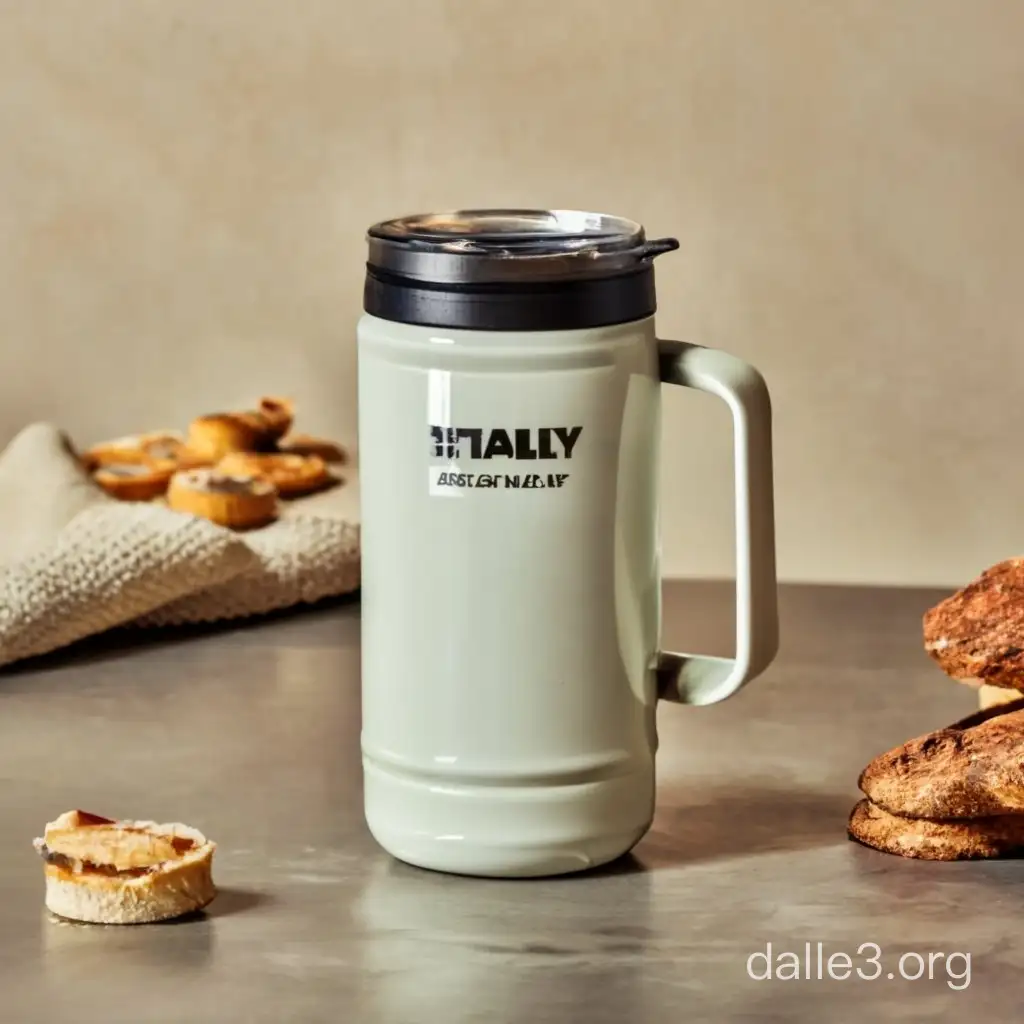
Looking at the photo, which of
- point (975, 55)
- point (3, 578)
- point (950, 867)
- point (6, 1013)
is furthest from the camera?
point (975, 55)

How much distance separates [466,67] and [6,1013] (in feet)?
3.75

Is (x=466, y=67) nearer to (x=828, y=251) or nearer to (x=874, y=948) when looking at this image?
(x=828, y=251)

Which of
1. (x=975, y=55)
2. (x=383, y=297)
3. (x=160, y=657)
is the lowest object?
(x=160, y=657)

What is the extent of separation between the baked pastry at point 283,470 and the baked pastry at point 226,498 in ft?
0.19

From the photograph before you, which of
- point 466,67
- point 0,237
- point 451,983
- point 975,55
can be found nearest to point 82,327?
point 0,237

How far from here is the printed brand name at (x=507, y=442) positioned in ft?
2.47

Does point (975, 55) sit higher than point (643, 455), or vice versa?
point (975, 55)

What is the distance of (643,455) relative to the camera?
0.78 m

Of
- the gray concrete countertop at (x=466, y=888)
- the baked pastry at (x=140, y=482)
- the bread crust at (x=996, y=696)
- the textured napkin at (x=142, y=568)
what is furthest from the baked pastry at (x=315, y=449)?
the bread crust at (x=996, y=696)

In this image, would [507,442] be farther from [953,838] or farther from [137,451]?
[137,451]

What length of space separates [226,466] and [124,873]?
2.24 ft

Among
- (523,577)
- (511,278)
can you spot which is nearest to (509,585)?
(523,577)

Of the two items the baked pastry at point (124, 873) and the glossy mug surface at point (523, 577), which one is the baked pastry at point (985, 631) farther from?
the baked pastry at point (124, 873)

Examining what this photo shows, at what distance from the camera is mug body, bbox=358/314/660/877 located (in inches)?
29.7
